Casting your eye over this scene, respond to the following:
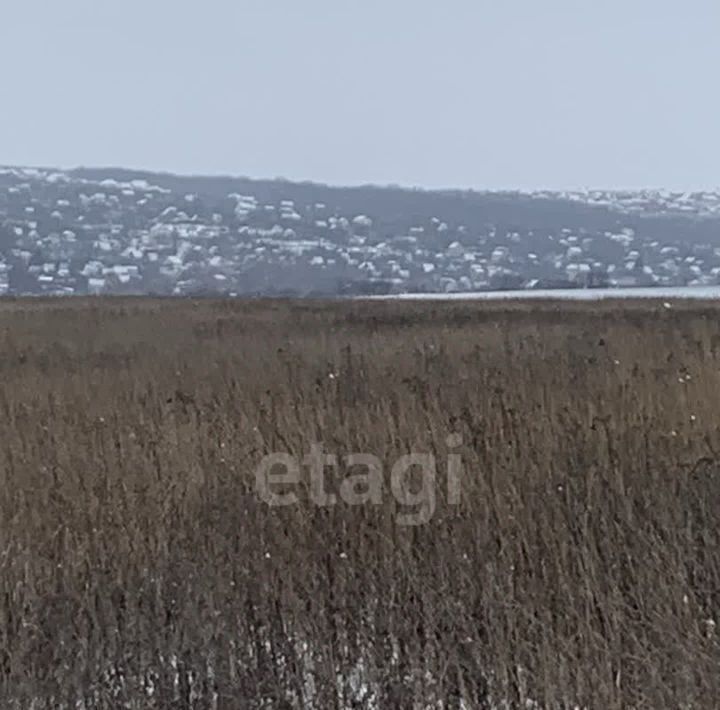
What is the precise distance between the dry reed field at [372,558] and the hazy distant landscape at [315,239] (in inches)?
1672

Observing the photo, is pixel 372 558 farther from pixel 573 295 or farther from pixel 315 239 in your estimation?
pixel 315 239

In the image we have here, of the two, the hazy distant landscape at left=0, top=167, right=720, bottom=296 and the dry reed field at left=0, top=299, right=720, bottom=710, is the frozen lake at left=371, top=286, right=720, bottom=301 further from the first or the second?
the dry reed field at left=0, top=299, right=720, bottom=710

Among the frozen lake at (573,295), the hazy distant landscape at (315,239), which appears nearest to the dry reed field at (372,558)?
the frozen lake at (573,295)

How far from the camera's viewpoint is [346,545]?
421 cm

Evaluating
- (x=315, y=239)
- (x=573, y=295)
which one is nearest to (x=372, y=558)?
(x=573, y=295)

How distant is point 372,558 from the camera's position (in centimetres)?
410

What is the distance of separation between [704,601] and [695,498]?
2.19 ft

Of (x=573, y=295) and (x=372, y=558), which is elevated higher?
(x=372, y=558)

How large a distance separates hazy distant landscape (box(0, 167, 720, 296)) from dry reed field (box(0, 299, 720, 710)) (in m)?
42.5

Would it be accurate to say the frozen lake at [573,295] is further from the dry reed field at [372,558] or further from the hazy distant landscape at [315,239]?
the dry reed field at [372,558]

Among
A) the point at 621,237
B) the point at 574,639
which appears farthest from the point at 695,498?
the point at 621,237

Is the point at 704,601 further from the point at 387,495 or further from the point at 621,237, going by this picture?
the point at 621,237

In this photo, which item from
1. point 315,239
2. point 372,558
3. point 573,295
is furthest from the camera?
point 315,239

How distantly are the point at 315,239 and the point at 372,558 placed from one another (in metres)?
76.3
